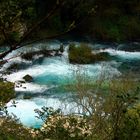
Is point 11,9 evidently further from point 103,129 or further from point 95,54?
point 95,54

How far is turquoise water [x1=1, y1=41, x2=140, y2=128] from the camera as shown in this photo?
56.2ft

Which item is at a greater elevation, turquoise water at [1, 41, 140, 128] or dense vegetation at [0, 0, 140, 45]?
dense vegetation at [0, 0, 140, 45]

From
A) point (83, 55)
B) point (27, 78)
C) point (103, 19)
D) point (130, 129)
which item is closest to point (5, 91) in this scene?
point (130, 129)

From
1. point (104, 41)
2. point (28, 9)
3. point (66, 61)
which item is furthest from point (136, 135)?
point (104, 41)

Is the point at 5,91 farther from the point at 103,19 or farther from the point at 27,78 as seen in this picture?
the point at 103,19

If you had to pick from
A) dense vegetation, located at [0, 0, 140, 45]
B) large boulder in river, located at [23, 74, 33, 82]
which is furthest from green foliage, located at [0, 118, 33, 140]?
dense vegetation, located at [0, 0, 140, 45]

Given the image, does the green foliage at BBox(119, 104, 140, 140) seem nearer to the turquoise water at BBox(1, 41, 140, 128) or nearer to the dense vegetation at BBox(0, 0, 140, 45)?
the turquoise water at BBox(1, 41, 140, 128)

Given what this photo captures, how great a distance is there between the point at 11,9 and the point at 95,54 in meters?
21.0

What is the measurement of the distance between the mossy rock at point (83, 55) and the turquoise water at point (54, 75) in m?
0.36

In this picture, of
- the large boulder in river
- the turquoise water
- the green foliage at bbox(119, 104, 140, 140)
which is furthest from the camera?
the large boulder in river

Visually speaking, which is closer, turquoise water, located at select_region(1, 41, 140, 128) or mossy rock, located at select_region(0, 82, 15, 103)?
mossy rock, located at select_region(0, 82, 15, 103)

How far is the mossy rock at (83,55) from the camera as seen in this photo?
25.0 meters

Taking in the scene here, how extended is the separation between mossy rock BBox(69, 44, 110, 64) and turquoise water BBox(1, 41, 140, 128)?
360mm

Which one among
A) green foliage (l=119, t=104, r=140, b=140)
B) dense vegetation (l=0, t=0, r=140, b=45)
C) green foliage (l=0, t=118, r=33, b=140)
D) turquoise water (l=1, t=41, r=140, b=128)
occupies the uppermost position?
green foliage (l=0, t=118, r=33, b=140)
